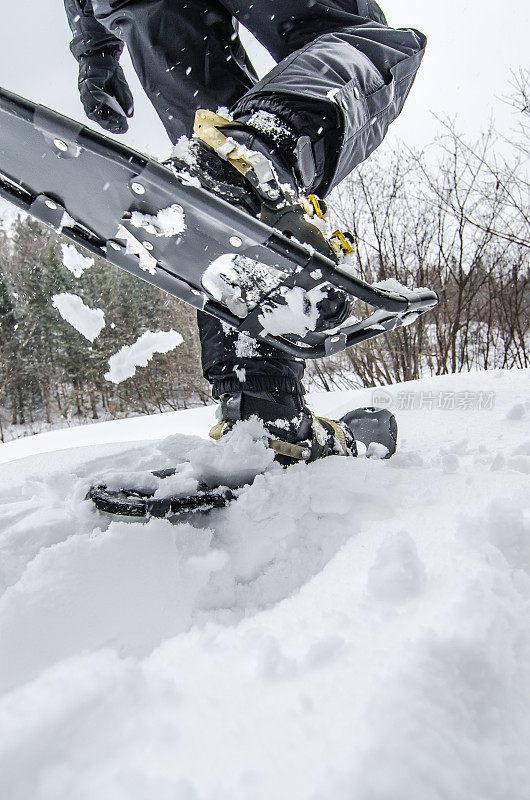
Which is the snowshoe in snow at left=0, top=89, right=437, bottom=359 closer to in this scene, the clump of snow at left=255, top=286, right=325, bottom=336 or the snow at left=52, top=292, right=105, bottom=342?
the clump of snow at left=255, top=286, right=325, bottom=336

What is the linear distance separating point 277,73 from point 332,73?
0.10 meters

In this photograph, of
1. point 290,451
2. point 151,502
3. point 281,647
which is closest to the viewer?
point 281,647

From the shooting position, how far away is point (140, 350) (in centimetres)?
104

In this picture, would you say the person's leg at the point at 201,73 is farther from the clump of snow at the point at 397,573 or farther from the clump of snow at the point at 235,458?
the clump of snow at the point at 397,573

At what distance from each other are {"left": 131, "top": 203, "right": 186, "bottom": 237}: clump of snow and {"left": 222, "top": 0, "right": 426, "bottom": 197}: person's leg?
208 mm

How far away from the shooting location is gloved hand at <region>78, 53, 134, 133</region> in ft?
4.21

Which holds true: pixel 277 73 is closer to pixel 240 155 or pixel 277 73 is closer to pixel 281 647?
pixel 240 155

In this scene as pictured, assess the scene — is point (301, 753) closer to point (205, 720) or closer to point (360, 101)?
point (205, 720)

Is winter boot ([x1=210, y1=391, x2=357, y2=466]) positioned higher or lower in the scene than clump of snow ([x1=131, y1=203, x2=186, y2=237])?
lower

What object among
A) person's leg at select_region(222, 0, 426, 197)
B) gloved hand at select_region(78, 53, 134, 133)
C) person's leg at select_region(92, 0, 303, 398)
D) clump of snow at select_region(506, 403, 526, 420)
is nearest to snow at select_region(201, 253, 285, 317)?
person's leg at select_region(92, 0, 303, 398)

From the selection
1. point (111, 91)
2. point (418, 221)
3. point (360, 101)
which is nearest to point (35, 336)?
point (418, 221)

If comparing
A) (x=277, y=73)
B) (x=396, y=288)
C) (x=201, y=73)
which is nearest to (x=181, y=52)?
(x=201, y=73)

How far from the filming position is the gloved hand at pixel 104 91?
1.28 metres

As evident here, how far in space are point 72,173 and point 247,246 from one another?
303mm
